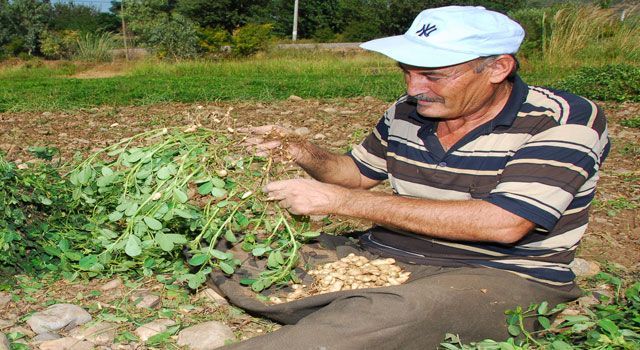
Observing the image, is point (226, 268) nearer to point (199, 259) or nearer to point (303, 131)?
point (199, 259)

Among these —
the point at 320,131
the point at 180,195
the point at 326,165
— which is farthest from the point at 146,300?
the point at 320,131

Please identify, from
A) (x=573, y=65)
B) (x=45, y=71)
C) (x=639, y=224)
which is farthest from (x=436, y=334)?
(x=45, y=71)

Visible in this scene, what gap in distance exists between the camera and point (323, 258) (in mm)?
2781

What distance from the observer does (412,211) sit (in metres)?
2.35

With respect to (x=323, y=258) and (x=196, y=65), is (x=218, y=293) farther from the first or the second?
(x=196, y=65)

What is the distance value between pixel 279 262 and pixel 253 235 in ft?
0.81

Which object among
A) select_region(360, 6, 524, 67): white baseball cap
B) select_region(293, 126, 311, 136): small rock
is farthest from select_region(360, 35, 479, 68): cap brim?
select_region(293, 126, 311, 136): small rock

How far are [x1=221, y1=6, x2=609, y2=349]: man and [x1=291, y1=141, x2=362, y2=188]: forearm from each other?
1.12 feet

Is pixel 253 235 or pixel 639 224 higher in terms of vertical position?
pixel 253 235

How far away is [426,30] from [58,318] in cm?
156

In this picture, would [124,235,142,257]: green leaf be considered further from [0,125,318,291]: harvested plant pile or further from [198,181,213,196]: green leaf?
[198,181,213,196]: green leaf

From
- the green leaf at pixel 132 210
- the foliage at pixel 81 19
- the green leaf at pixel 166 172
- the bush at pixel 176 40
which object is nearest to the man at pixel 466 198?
the green leaf at pixel 166 172

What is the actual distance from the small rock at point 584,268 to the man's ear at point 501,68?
42.8 inches

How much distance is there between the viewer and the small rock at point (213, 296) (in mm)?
2725
